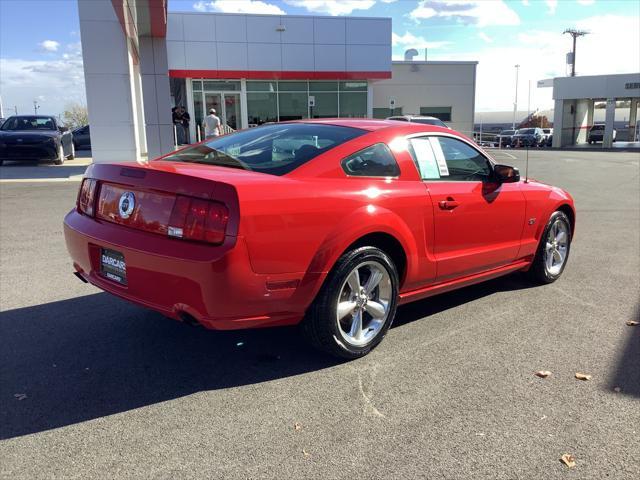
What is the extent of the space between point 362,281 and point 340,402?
2.95 feet

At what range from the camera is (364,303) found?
3730mm

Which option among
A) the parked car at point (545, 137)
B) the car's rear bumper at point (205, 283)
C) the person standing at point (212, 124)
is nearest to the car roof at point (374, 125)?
the car's rear bumper at point (205, 283)

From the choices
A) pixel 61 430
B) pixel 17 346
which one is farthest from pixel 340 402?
pixel 17 346

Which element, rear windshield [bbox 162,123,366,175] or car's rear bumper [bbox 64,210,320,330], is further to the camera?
rear windshield [bbox 162,123,366,175]

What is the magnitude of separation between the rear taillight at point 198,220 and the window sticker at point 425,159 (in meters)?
1.71

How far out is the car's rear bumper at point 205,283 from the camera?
2.99m

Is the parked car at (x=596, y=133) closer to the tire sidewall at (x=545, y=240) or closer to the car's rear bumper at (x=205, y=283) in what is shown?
the tire sidewall at (x=545, y=240)

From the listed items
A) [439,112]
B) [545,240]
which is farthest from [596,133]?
[545,240]

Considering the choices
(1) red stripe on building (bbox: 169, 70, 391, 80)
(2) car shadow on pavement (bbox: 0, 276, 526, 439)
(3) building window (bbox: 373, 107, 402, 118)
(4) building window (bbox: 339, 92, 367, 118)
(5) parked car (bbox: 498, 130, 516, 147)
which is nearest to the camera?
(2) car shadow on pavement (bbox: 0, 276, 526, 439)

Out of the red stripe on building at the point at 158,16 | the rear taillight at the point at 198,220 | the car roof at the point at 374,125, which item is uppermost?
the red stripe on building at the point at 158,16

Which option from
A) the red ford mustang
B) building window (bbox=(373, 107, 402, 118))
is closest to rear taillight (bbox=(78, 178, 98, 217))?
the red ford mustang

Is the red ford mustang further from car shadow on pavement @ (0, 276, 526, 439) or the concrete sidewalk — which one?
the concrete sidewalk

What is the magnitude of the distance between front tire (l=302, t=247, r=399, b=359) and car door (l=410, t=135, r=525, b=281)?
57 centimetres

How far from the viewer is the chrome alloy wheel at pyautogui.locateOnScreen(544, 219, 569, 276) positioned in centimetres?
539
